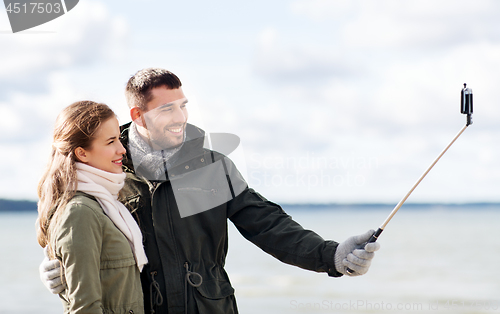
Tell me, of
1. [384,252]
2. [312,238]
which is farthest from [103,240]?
[384,252]

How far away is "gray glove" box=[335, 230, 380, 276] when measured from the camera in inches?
83.9

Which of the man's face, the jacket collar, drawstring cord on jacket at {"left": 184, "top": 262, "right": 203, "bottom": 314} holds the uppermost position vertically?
the man's face

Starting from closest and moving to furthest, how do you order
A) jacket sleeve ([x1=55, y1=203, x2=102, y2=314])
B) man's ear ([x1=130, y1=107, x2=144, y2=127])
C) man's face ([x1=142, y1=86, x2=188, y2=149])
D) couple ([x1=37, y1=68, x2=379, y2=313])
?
jacket sleeve ([x1=55, y1=203, x2=102, y2=314]) → couple ([x1=37, y1=68, x2=379, y2=313]) → man's face ([x1=142, y1=86, x2=188, y2=149]) → man's ear ([x1=130, y1=107, x2=144, y2=127])

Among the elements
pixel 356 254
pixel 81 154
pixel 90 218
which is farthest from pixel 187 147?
pixel 356 254

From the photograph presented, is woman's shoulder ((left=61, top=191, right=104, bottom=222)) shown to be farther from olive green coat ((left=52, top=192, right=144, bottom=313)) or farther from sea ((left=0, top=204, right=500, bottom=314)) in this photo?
sea ((left=0, top=204, right=500, bottom=314))

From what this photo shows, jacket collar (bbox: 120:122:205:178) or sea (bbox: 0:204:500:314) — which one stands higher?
jacket collar (bbox: 120:122:205:178)

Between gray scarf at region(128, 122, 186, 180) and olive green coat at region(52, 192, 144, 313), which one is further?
gray scarf at region(128, 122, 186, 180)

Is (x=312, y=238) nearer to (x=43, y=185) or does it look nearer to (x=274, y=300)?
(x=43, y=185)

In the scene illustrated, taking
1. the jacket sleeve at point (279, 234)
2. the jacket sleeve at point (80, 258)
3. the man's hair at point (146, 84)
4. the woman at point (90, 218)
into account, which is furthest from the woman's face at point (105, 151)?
the jacket sleeve at point (279, 234)

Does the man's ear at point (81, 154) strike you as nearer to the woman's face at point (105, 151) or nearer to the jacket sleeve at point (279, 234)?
the woman's face at point (105, 151)

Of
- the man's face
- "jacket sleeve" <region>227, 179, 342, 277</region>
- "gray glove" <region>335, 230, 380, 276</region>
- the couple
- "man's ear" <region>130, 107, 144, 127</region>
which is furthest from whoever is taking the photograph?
"man's ear" <region>130, 107, 144, 127</region>

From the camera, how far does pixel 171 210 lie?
7.50 feet

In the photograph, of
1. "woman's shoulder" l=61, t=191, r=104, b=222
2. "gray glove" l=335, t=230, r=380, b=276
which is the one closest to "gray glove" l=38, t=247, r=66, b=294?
"woman's shoulder" l=61, t=191, r=104, b=222

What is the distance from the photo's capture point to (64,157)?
2025 mm
